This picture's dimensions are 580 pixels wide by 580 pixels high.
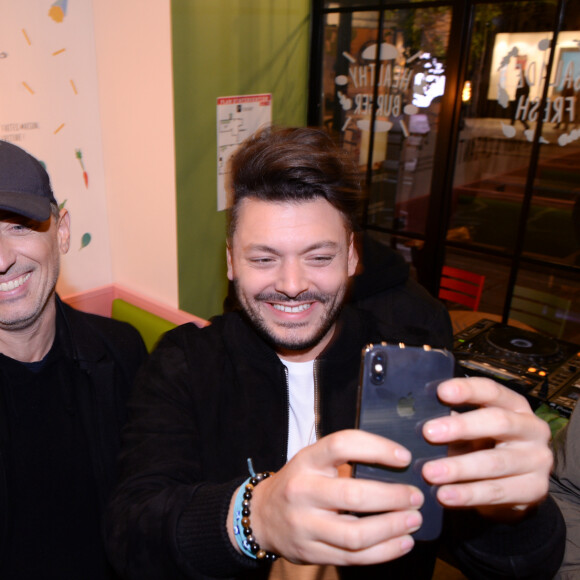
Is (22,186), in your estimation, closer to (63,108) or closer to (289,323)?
(289,323)

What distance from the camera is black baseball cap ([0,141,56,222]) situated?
1223 millimetres

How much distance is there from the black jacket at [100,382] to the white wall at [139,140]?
50.1 inches

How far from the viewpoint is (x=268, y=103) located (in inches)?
122

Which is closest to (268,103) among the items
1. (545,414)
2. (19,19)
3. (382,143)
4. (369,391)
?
(382,143)

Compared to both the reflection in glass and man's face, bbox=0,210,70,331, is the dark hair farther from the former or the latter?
the reflection in glass

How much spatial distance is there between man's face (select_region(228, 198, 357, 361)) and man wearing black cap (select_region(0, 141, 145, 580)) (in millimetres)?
464

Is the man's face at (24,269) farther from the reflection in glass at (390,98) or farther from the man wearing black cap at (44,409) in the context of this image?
the reflection in glass at (390,98)

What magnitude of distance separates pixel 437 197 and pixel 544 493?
2.52m

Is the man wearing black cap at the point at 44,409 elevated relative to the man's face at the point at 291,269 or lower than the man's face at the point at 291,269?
lower

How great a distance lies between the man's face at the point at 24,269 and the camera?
1.28m

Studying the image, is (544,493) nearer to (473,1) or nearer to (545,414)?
(545,414)

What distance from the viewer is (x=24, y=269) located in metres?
1.31

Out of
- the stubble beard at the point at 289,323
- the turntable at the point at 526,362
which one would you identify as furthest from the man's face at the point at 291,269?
the turntable at the point at 526,362

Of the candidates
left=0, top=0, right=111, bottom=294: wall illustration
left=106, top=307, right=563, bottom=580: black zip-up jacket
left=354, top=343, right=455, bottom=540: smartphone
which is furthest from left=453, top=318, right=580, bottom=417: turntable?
left=0, top=0, right=111, bottom=294: wall illustration
